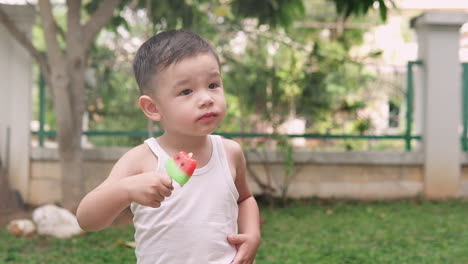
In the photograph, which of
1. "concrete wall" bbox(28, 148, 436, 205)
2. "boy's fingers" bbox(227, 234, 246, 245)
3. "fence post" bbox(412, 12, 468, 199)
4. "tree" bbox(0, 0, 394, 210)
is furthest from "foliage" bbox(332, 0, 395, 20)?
"boy's fingers" bbox(227, 234, 246, 245)

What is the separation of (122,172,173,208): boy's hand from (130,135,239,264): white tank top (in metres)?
0.18

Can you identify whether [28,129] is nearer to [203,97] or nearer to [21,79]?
[21,79]

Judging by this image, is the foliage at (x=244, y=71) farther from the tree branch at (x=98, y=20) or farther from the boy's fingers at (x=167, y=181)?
the boy's fingers at (x=167, y=181)

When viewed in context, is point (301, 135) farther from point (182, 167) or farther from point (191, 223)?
point (182, 167)

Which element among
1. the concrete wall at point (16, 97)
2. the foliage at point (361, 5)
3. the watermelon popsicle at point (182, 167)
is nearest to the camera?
the watermelon popsicle at point (182, 167)

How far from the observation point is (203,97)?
1.62 meters

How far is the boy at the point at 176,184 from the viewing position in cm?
165

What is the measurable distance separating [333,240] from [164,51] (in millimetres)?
3093

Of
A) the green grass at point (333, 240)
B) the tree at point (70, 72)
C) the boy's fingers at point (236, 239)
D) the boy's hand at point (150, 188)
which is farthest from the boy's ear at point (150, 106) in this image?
the tree at point (70, 72)

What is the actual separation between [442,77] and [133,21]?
3614mm

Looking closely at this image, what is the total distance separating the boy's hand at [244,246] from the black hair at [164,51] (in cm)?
56

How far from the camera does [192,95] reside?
1.65m

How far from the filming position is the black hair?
5.51 ft

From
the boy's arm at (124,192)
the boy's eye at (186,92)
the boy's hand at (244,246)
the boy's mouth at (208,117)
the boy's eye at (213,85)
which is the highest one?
the boy's eye at (213,85)
